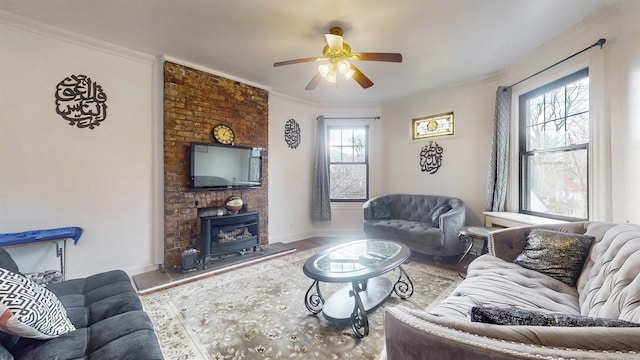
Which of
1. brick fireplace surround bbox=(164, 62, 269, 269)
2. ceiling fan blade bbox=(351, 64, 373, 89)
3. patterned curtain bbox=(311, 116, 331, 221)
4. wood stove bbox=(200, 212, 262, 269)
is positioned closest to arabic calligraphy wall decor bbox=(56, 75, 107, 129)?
brick fireplace surround bbox=(164, 62, 269, 269)

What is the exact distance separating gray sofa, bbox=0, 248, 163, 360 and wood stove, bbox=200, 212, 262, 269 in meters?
1.44

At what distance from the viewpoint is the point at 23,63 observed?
2465 millimetres

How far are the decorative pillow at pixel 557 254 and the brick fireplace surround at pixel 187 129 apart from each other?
348 cm

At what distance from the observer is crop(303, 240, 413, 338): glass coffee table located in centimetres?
196

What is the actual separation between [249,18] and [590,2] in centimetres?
295

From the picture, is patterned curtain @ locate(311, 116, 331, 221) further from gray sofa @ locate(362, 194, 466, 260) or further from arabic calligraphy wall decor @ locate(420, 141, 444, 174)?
arabic calligraphy wall decor @ locate(420, 141, 444, 174)

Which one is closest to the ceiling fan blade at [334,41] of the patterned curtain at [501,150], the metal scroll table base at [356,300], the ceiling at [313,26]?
the ceiling at [313,26]

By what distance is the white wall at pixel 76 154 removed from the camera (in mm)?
2430

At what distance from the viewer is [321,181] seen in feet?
16.4

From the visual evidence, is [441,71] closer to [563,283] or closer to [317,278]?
[563,283]

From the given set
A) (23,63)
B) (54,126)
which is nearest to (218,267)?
(54,126)

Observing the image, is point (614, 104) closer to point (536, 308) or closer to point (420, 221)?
point (536, 308)

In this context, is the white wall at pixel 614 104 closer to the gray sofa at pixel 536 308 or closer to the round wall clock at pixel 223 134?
the gray sofa at pixel 536 308

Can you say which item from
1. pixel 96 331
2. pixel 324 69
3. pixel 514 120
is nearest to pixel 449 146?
pixel 514 120
